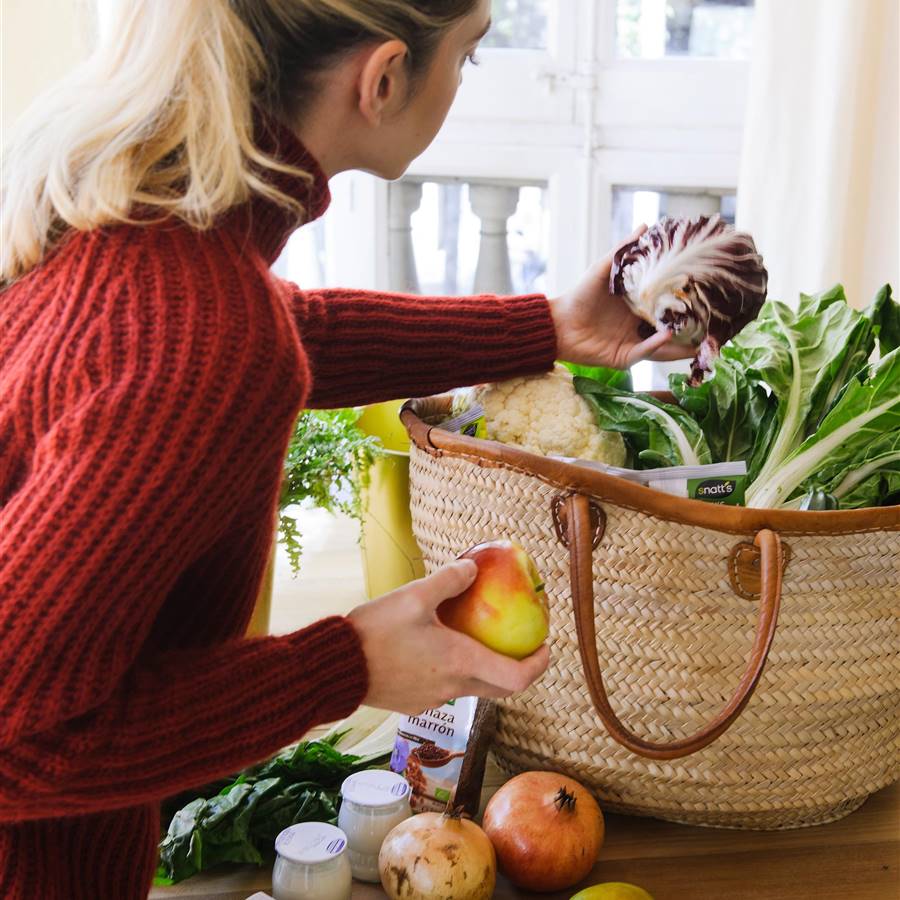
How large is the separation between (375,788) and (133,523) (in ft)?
1.36

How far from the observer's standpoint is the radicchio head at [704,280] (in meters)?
1.03

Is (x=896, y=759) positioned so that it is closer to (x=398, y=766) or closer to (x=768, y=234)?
(x=398, y=766)

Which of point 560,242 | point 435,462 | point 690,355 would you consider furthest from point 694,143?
point 435,462

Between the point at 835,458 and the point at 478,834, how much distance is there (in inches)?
17.8

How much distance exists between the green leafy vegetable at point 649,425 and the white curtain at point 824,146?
76 cm

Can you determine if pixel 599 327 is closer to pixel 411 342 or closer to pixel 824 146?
pixel 411 342

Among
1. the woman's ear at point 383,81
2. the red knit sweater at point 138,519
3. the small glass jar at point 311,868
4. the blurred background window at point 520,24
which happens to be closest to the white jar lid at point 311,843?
the small glass jar at point 311,868

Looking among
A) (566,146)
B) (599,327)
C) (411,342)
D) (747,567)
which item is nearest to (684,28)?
(566,146)

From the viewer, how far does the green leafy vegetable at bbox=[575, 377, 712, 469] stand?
102 centimetres

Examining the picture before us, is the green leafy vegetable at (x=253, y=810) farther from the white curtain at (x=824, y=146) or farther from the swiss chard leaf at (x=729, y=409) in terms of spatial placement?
the white curtain at (x=824, y=146)

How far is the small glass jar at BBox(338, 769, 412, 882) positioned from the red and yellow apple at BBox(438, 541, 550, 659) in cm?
20

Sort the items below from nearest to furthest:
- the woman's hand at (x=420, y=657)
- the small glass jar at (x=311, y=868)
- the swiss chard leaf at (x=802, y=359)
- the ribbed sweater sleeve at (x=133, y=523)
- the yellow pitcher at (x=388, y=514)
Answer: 1. the ribbed sweater sleeve at (x=133, y=523)
2. the woman's hand at (x=420, y=657)
3. the small glass jar at (x=311, y=868)
4. the swiss chard leaf at (x=802, y=359)
5. the yellow pitcher at (x=388, y=514)

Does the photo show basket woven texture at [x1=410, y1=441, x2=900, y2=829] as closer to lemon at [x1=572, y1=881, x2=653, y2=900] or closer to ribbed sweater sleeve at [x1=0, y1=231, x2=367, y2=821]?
lemon at [x1=572, y1=881, x2=653, y2=900]

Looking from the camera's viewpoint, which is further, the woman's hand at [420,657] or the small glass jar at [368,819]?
the small glass jar at [368,819]
